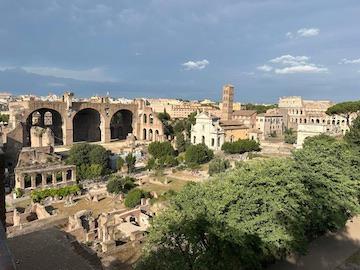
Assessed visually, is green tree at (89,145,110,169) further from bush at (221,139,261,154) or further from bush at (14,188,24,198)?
bush at (221,139,261,154)

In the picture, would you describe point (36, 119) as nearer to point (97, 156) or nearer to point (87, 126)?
point (87, 126)

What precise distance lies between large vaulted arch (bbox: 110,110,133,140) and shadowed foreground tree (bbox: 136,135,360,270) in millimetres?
57947

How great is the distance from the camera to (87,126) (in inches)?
2798

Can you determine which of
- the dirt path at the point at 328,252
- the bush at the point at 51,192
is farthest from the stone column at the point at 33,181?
the dirt path at the point at 328,252

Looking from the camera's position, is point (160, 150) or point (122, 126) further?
point (122, 126)

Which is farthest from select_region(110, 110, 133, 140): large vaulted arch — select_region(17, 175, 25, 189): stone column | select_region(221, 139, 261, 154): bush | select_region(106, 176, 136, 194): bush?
select_region(106, 176, 136, 194): bush

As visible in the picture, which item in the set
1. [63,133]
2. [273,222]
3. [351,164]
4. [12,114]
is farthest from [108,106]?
[273,222]

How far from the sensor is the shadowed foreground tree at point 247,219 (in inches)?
514

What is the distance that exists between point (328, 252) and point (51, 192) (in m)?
24.5

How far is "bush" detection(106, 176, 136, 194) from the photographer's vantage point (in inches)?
1262

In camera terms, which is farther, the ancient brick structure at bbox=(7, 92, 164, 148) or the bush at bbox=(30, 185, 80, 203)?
the ancient brick structure at bbox=(7, 92, 164, 148)

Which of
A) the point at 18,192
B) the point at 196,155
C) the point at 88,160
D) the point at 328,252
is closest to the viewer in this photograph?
the point at 328,252

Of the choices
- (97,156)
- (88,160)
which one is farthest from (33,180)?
(97,156)

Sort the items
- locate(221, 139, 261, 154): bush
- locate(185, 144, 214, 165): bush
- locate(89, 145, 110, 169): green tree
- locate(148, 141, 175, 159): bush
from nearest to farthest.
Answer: locate(89, 145, 110, 169): green tree, locate(185, 144, 214, 165): bush, locate(148, 141, 175, 159): bush, locate(221, 139, 261, 154): bush
